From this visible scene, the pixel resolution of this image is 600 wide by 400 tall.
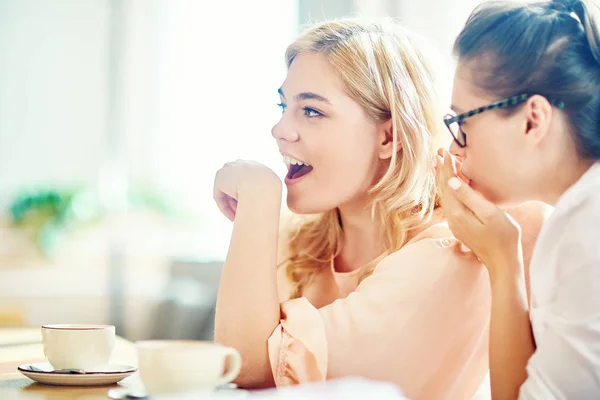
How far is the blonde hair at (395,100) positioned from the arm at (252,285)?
224 millimetres

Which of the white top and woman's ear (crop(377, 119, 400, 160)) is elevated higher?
woman's ear (crop(377, 119, 400, 160))

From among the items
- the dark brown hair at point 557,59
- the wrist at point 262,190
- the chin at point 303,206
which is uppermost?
the dark brown hair at point 557,59

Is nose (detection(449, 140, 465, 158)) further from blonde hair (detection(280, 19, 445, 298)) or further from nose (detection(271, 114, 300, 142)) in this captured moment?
nose (detection(271, 114, 300, 142))

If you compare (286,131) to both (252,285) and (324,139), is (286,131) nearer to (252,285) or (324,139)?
(324,139)

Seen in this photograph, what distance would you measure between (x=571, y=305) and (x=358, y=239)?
622 millimetres

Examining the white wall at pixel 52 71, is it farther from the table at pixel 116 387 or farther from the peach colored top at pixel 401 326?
the peach colored top at pixel 401 326

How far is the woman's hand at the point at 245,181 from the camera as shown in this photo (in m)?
1.23

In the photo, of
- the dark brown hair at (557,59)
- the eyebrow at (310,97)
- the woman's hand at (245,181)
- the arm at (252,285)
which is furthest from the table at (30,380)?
the dark brown hair at (557,59)

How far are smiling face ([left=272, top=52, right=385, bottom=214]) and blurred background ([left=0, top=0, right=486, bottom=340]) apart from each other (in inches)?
76.2

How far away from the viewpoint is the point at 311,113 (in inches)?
53.6

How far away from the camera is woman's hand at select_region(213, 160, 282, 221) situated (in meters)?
A: 1.23

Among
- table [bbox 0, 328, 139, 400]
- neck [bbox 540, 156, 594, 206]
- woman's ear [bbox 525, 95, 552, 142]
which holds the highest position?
woman's ear [bbox 525, 95, 552, 142]

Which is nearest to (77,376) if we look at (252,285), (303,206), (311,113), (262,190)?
(252,285)

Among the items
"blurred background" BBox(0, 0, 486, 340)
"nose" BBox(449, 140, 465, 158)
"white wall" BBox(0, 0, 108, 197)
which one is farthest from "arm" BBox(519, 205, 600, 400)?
"white wall" BBox(0, 0, 108, 197)
